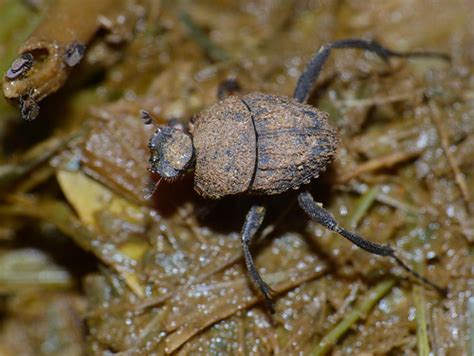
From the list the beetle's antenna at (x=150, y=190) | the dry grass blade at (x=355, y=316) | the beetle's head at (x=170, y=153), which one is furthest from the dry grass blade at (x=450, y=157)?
the beetle's antenna at (x=150, y=190)

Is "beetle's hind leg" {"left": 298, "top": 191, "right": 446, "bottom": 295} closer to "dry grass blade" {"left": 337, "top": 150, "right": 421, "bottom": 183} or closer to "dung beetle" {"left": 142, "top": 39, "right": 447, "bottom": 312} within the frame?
"dung beetle" {"left": 142, "top": 39, "right": 447, "bottom": 312}

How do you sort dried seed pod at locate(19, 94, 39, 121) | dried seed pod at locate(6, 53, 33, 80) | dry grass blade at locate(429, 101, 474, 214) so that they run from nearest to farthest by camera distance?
dried seed pod at locate(6, 53, 33, 80) → dried seed pod at locate(19, 94, 39, 121) → dry grass blade at locate(429, 101, 474, 214)

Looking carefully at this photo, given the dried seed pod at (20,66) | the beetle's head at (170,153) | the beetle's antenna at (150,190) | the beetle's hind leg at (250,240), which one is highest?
the dried seed pod at (20,66)

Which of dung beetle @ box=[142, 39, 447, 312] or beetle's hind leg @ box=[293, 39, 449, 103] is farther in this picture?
beetle's hind leg @ box=[293, 39, 449, 103]

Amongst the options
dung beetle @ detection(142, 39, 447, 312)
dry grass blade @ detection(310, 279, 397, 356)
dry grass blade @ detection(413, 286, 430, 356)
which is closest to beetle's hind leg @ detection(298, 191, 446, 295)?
dung beetle @ detection(142, 39, 447, 312)

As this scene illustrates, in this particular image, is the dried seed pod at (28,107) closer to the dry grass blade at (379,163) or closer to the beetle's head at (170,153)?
the beetle's head at (170,153)

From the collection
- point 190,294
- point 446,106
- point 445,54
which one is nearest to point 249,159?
point 190,294

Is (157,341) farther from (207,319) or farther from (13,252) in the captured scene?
(13,252)
